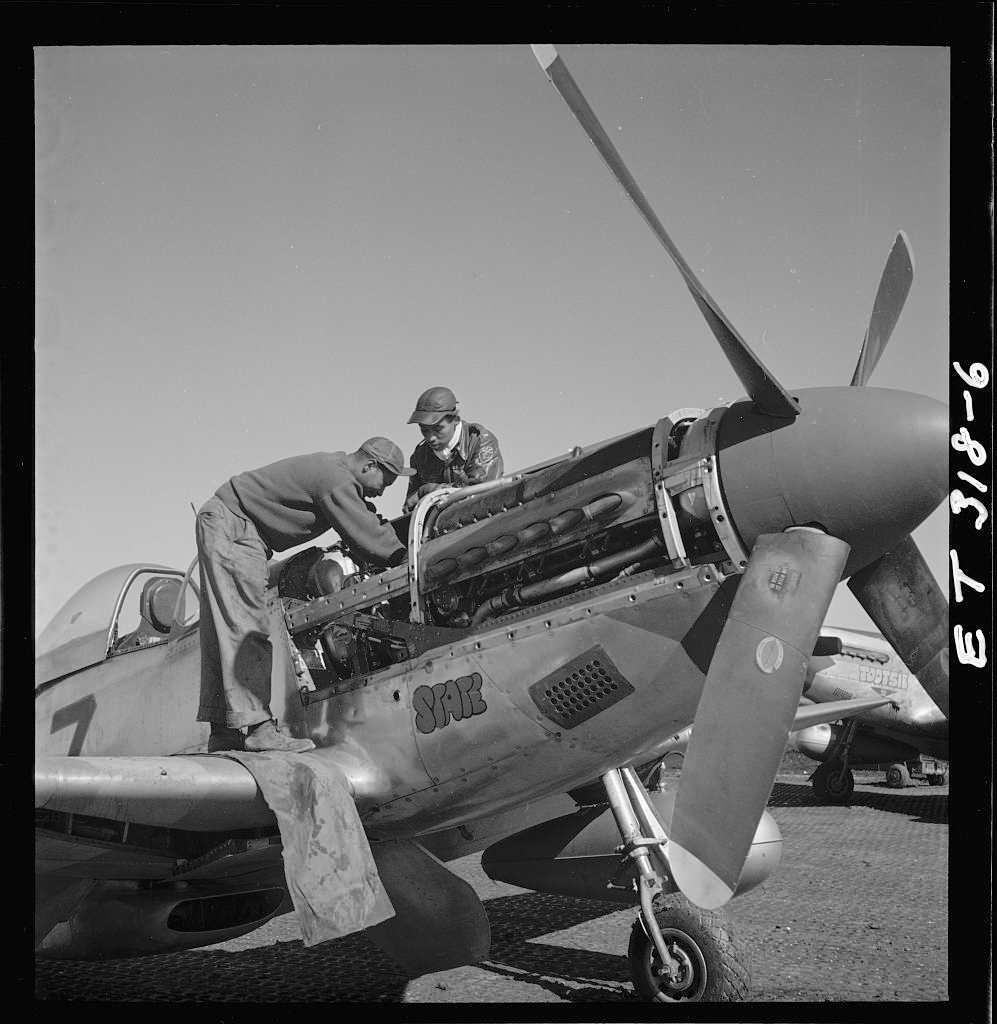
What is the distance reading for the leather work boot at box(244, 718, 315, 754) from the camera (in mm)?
4613

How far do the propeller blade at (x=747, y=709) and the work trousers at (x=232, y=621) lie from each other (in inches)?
75.0

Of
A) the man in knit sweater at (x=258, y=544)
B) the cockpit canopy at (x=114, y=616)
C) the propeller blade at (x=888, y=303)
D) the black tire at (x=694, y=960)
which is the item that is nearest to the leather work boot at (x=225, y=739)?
the man in knit sweater at (x=258, y=544)

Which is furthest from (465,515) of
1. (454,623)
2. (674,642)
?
(674,642)

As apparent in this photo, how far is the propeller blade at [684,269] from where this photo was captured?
3.76m

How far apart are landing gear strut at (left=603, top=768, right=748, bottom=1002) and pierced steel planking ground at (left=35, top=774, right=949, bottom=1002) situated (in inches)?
9.1

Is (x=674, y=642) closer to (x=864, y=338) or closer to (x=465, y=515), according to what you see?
(x=465, y=515)

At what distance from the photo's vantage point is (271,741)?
15.2ft

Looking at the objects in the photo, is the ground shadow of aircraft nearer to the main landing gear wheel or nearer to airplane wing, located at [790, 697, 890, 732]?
the main landing gear wheel

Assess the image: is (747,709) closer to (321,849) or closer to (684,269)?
(684,269)

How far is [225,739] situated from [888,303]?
355cm

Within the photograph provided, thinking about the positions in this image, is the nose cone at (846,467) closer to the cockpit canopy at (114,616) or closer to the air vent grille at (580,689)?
the air vent grille at (580,689)

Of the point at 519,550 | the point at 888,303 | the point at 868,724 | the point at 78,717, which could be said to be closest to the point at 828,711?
the point at 888,303

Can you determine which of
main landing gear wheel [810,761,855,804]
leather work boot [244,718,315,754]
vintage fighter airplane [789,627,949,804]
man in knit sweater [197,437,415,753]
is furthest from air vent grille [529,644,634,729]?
main landing gear wheel [810,761,855,804]

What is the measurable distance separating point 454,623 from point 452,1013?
60.5 inches
